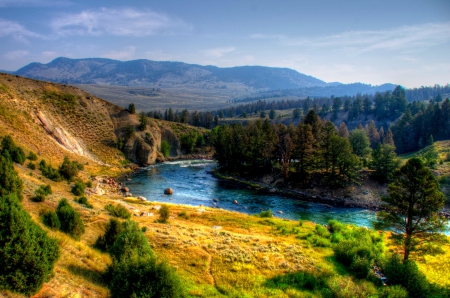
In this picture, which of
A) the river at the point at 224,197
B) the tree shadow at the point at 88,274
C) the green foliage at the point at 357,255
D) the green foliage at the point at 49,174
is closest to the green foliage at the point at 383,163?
the river at the point at 224,197

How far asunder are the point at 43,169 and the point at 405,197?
48896mm

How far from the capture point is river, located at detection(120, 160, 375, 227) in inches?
2135

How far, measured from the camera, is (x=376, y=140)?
124 meters

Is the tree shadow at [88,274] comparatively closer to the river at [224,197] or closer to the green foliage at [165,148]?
the river at [224,197]

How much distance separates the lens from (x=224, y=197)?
6506 cm

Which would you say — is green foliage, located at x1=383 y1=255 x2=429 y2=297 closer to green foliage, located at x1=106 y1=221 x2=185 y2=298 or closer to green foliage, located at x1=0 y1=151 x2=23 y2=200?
green foliage, located at x1=106 y1=221 x2=185 y2=298

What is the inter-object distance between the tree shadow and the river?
1612 inches

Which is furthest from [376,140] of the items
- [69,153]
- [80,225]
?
[80,225]

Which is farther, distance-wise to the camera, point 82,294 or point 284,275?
point 284,275

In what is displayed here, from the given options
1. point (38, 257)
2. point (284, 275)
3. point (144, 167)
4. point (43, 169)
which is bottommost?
point (144, 167)

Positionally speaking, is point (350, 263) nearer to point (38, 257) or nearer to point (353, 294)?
point (353, 294)

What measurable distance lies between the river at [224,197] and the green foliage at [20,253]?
44.3m

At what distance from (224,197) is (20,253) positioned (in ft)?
178

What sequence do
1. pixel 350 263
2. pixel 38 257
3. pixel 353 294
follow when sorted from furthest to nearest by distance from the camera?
pixel 350 263
pixel 353 294
pixel 38 257
